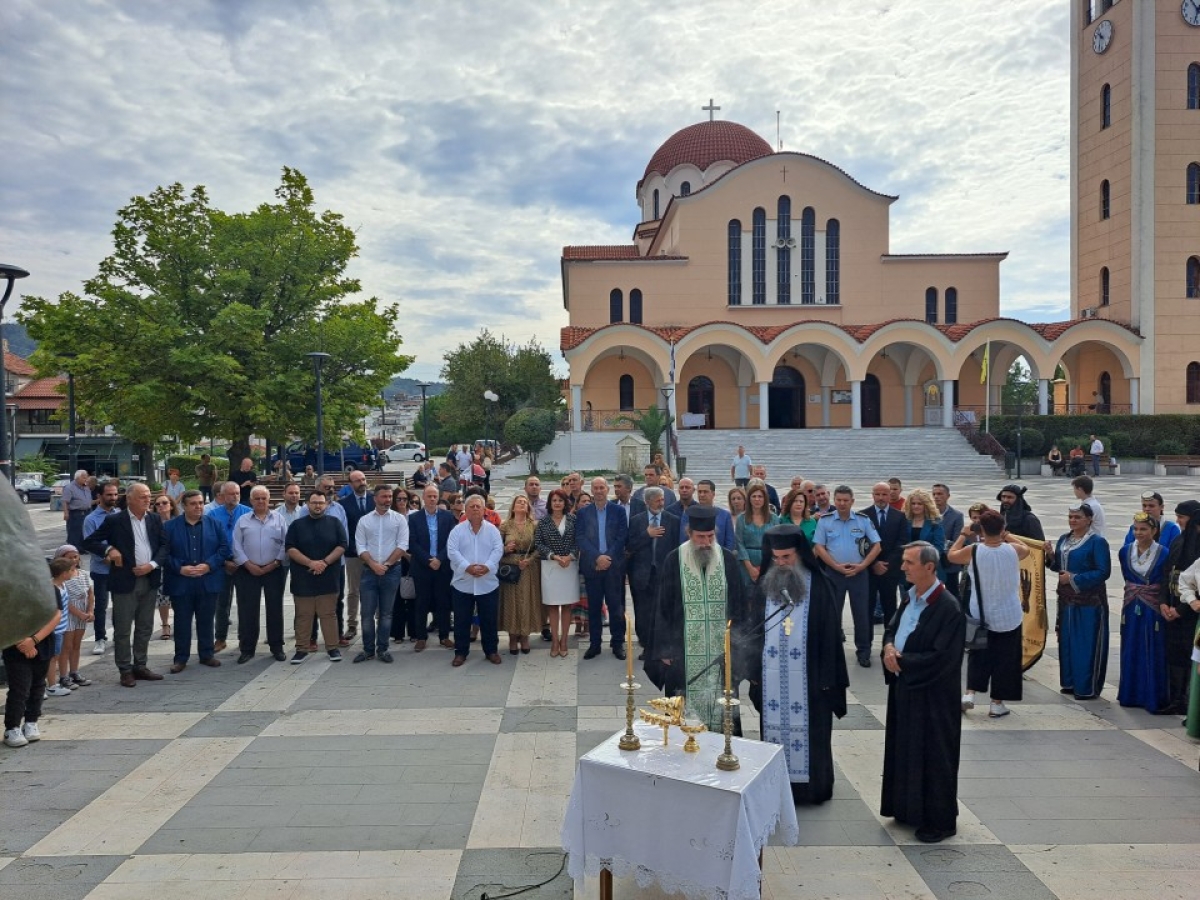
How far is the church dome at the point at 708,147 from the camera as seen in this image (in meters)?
45.4

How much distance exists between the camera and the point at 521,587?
8.26 meters

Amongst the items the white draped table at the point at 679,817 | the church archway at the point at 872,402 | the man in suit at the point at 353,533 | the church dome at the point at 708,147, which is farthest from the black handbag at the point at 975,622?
the church dome at the point at 708,147

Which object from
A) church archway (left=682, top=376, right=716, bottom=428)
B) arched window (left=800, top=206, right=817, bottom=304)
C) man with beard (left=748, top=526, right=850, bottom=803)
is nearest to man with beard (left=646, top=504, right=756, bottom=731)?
Answer: man with beard (left=748, top=526, right=850, bottom=803)

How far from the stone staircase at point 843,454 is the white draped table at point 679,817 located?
24537 millimetres

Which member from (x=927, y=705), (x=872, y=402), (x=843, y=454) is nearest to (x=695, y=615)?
(x=927, y=705)

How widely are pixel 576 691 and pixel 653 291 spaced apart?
33.2 m

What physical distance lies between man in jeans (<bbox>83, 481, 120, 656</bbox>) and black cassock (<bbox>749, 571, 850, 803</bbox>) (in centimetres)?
658

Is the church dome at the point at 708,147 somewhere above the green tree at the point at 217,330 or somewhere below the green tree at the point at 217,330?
above

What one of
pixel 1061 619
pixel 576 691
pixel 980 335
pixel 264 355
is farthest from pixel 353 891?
pixel 980 335

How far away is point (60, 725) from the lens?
634 centimetres

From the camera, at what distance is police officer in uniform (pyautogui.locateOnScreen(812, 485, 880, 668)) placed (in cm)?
767

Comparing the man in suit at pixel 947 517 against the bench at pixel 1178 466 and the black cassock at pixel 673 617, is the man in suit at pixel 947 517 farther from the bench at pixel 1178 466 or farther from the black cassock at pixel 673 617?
the bench at pixel 1178 466

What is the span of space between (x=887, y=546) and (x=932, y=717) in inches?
151

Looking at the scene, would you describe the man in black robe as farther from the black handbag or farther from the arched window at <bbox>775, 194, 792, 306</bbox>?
the arched window at <bbox>775, 194, 792, 306</bbox>
